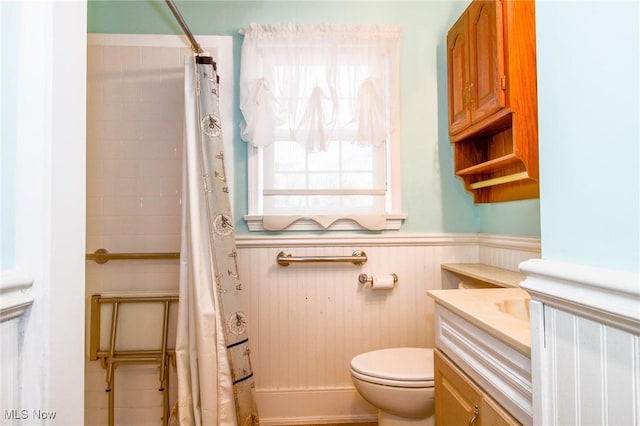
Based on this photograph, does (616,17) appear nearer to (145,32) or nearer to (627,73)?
(627,73)

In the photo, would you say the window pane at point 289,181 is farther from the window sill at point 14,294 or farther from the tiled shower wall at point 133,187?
the window sill at point 14,294

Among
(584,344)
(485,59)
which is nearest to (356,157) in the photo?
(485,59)

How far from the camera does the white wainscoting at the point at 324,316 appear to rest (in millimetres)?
2111

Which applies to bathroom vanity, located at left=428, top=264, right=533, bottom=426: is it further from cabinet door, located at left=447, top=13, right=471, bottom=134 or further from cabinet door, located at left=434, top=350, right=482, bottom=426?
cabinet door, located at left=447, top=13, right=471, bottom=134

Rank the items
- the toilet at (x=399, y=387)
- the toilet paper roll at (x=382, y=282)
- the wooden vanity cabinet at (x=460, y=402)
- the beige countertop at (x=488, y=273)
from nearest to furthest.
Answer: the wooden vanity cabinet at (x=460, y=402)
the toilet at (x=399, y=387)
the beige countertop at (x=488, y=273)
the toilet paper roll at (x=382, y=282)

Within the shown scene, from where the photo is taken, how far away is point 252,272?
83.4 inches

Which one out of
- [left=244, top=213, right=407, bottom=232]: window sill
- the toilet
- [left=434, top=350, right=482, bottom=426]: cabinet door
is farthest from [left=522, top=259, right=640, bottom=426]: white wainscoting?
[left=244, top=213, right=407, bottom=232]: window sill

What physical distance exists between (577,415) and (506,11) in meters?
1.49

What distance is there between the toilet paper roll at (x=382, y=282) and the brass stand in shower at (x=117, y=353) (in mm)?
1135

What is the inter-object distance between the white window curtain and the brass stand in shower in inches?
44.2

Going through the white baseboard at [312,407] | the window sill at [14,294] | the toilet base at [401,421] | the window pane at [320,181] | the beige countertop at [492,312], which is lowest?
the white baseboard at [312,407]

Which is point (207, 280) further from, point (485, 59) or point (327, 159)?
point (485, 59)

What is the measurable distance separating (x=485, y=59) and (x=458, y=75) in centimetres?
31

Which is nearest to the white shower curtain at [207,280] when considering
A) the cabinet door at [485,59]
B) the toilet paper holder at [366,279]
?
the toilet paper holder at [366,279]
